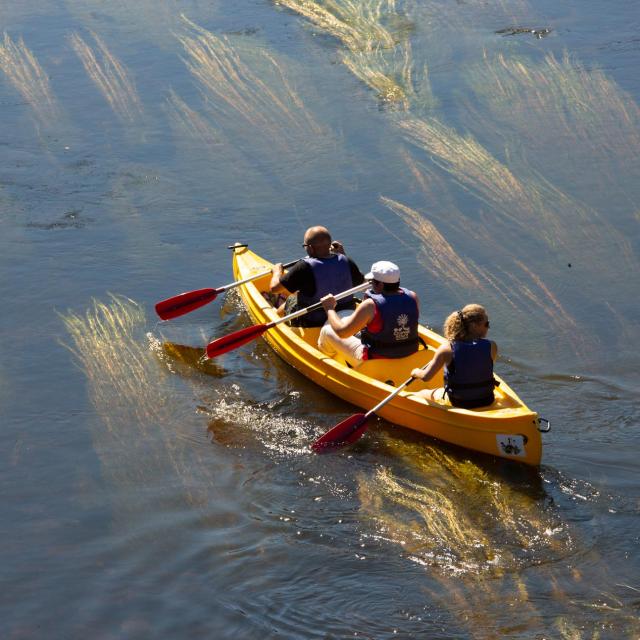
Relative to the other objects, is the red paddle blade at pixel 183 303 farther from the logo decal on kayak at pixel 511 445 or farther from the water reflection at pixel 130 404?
the logo decal on kayak at pixel 511 445

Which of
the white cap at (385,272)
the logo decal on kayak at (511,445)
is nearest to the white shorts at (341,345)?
the white cap at (385,272)

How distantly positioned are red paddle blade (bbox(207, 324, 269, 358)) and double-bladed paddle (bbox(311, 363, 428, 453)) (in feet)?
5.97

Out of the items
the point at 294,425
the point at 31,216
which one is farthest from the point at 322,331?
the point at 31,216

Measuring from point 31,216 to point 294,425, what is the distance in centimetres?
603

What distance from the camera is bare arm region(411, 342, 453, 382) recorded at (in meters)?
8.93

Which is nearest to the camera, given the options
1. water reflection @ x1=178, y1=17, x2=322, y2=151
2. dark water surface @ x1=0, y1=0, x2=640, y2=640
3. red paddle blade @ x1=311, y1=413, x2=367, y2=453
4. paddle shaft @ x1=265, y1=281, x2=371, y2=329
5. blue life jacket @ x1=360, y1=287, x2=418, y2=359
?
dark water surface @ x1=0, y1=0, x2=640, y2=640

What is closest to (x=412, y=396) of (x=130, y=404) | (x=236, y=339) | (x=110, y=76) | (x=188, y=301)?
(x=236, y=339)

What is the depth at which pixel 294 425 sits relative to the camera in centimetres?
989

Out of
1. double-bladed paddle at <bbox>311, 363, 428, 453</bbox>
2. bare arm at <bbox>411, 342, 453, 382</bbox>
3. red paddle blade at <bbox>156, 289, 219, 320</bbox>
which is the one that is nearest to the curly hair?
bare arm at <bbox>411, 342, 453, 382</bbox>

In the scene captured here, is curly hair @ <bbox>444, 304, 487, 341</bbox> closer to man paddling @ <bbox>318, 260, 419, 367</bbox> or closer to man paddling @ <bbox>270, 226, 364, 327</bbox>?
man paddling @ <bbox>318, 260, 419, 367</bbox>

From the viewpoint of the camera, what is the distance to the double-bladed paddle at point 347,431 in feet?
30.5

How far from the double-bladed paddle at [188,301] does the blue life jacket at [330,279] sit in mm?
822

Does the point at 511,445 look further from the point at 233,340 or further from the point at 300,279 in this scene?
the point at 233,340

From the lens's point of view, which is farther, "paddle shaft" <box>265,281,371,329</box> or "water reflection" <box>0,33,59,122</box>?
"water reflection" <box>0,33,59,122</box>
